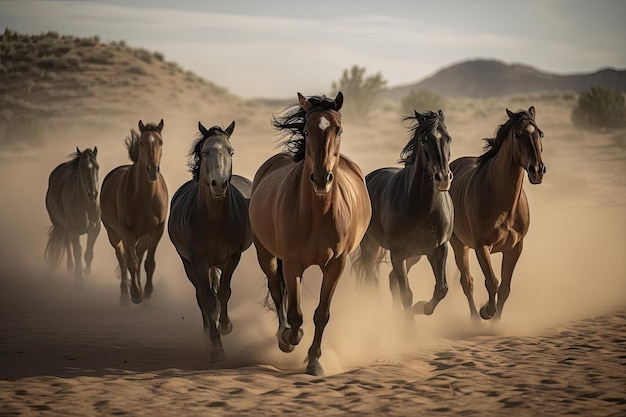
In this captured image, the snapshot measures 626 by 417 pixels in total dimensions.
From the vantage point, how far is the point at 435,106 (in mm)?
46219

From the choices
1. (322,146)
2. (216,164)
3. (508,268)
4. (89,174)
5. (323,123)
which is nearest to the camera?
(322,146)

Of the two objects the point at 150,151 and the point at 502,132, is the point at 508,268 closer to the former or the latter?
the point at 502,132

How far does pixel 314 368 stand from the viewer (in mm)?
7926

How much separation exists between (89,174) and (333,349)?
313 inches

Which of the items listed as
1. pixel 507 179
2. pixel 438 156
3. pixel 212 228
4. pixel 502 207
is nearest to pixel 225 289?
pixel 212 228

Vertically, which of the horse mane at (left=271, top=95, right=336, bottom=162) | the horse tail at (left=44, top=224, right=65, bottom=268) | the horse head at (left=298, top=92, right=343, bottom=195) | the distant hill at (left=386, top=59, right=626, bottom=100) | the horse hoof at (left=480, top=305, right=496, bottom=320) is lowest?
the horse hoof at (left=480, top=305, right=496, bottom=320)

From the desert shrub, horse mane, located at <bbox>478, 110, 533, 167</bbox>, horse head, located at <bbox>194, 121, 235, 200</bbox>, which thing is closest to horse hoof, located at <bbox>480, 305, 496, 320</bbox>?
horse mane, located at <bbox>478, 110, 533, 167</bbox>

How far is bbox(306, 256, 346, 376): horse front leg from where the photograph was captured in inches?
312

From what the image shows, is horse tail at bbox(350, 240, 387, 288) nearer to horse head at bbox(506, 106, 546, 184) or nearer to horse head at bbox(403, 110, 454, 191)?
horse head at bbox(403, 110, 454, 191)

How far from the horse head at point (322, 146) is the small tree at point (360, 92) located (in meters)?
39.7

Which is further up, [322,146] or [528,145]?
[528,145]

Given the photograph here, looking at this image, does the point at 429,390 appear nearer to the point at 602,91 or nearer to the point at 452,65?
the point at 602,91

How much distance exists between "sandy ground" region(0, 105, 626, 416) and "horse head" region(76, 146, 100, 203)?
71.4 inches

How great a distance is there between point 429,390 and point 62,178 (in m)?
11.8
